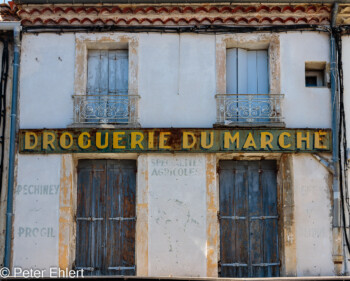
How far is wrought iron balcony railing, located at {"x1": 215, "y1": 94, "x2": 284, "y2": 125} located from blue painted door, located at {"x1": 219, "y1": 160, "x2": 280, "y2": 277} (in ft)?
2.72

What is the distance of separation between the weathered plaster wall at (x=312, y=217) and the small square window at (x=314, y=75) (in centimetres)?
161

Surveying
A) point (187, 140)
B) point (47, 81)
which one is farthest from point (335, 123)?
point (47, 81)

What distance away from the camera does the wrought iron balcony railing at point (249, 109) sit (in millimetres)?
15218

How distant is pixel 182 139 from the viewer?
15000 mm

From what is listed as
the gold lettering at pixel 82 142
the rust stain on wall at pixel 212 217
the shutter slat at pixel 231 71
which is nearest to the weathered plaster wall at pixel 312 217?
the rust stain on wall at pixel 212 217

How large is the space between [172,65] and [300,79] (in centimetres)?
247

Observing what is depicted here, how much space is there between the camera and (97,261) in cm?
1497

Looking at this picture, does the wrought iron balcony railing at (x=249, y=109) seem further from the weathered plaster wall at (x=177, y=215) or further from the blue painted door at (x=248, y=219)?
the weathered plaster wall at (x=177, y=215)

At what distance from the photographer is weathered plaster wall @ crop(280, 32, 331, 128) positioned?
50.0 ft

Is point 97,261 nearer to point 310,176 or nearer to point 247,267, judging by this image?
point 247,267

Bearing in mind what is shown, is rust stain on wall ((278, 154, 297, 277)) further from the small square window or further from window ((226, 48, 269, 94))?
the small square window

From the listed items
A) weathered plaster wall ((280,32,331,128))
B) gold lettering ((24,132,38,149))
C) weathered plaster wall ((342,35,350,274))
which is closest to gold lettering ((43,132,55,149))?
gold lettering ((24,132,38,149))

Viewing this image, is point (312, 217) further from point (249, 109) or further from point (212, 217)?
point (249, 109)

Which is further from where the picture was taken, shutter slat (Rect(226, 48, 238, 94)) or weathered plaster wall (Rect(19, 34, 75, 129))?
shutter slat (Rect(226, 48, 238, 94))
